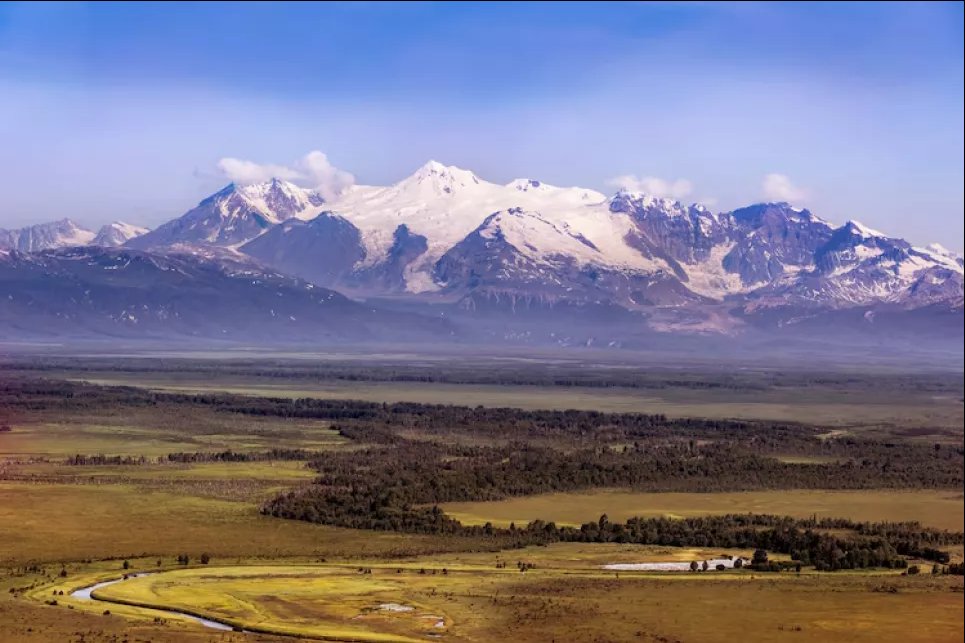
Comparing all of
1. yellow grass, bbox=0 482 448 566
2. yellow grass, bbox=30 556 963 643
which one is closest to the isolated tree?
yellow grass, bbox=30 556 963 643

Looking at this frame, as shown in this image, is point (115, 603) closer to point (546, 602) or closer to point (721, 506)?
point (546, 602)

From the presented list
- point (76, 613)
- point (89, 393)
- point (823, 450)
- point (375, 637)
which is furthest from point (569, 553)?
point (89, 393)

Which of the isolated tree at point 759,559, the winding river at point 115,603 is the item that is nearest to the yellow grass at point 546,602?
the winding river at point 115,603

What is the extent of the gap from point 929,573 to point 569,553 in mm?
19785

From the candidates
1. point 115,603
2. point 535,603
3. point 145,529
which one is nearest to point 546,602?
point 535,603

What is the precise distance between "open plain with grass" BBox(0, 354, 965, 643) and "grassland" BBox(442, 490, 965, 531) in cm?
31

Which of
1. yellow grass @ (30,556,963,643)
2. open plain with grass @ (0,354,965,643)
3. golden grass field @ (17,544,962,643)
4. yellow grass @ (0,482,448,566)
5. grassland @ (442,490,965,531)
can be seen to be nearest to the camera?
golden grass field @ (17,544,962,643)

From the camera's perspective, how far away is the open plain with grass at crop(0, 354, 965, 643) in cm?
6494

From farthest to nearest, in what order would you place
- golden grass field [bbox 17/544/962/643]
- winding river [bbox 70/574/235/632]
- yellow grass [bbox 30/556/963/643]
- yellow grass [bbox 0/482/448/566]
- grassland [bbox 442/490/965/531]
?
grassland [bbox 442/490/965/531]
yellow grass [bbox 0/482/448/566]
yellow grass [bbox 30/556/963/643]
golden grass field [bbox 17/544/962/643]
winding river [bbox 70/574/235/632]

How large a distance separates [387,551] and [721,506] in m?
32.9

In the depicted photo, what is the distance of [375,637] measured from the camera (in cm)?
6203

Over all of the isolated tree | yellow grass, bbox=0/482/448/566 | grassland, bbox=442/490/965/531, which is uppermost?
yellow grass, bbox=0/482/448/566

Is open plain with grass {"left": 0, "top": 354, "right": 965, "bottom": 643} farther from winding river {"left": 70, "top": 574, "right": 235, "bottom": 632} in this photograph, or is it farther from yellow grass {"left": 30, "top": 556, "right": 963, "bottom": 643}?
winding river {"left": 70, "top": 574, "right": 235, "bottom": 632}

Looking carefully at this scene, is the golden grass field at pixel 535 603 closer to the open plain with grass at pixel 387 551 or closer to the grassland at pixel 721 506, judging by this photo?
the open plain with grass at pixel 387 551
